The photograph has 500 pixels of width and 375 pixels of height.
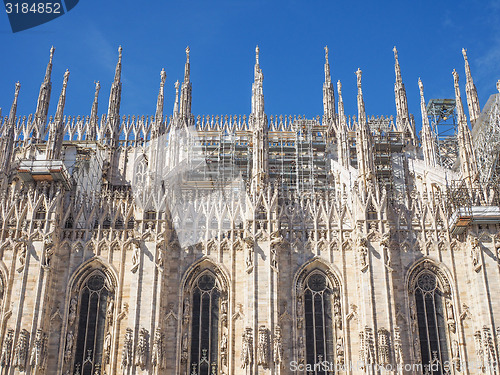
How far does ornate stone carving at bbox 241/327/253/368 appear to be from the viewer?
2708 centimetres

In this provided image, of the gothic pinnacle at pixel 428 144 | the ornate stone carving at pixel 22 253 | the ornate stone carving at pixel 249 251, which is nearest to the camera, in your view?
the ornate stone carving at pixel 249 251

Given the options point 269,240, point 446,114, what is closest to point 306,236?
point 269,240

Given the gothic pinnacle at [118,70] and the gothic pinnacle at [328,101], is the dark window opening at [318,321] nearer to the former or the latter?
the gothic pinnacle at [328,101]

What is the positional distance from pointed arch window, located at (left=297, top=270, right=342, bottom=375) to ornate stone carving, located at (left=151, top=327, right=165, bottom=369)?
6581 mm

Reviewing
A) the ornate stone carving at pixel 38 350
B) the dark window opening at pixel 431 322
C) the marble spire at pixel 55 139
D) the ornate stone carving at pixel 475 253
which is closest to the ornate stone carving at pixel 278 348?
the dark window opening at pixel 431 322

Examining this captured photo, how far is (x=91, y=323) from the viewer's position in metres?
29.5

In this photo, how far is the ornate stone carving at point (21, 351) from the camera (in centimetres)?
2705

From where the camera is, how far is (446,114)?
2283 inches

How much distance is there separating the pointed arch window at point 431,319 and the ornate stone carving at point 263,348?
288 inches

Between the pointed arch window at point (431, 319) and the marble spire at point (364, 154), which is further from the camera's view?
the marble spire at point (364, 154)

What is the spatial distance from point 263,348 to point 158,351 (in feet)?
16.1

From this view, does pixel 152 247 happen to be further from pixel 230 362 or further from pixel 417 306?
pixel 417 306

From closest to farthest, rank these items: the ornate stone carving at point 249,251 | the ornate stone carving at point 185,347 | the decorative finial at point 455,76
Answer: the ornate stone carving at point 185,347 < the ornate stone carving at point 249,251 < the decorative finial at point 455,76

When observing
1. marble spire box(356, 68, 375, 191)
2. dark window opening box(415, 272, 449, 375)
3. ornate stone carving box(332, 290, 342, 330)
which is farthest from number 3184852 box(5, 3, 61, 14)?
dark window opening box(415, 272, 449, 375)
